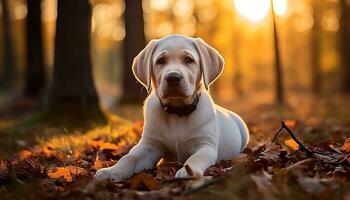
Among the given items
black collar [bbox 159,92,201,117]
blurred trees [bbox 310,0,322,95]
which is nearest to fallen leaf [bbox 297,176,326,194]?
black collar [bbox 159,92,201,117]

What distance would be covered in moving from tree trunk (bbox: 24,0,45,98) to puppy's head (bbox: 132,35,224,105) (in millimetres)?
14430

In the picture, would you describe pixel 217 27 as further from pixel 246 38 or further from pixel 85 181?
pixel 85 181

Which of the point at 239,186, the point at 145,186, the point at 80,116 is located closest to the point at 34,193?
the point at 145,186

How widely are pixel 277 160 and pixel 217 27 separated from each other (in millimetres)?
29445

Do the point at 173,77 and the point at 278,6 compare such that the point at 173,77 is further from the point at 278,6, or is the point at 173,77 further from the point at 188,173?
the point at 278,6

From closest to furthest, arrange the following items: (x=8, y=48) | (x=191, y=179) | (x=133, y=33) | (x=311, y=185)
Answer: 1. (x=311, y=185)
2. (x=191, y=179)
3. (x=133, y=33)
4. (x=8, y=48)

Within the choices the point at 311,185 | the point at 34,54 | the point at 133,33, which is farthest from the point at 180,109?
the point at 34,54

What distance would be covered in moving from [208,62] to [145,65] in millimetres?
601

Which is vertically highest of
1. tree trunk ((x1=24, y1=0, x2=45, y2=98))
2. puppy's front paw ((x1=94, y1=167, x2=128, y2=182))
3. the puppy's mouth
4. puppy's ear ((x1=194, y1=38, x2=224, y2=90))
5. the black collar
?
puppy's ear ((x1=194, y1=38, x2=224, y2=90))

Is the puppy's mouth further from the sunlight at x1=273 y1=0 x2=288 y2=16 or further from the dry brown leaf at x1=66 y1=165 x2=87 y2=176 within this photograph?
the sunlight at x1=273 y1=0 x2=288 y2=16

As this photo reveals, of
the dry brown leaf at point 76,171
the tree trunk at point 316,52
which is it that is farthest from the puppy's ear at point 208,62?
the tree trunk at point 316,52

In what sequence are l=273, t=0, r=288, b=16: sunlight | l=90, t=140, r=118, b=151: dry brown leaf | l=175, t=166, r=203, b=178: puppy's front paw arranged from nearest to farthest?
l=175, t=166, r=203, b=178: puppy's front paw < l=90, t=140, r=118, b=151: dry brown leaf < l=273, t=0, r=288, b=16: sunlight

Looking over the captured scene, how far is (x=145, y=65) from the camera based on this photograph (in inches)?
200

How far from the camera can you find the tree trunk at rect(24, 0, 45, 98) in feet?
61.9
